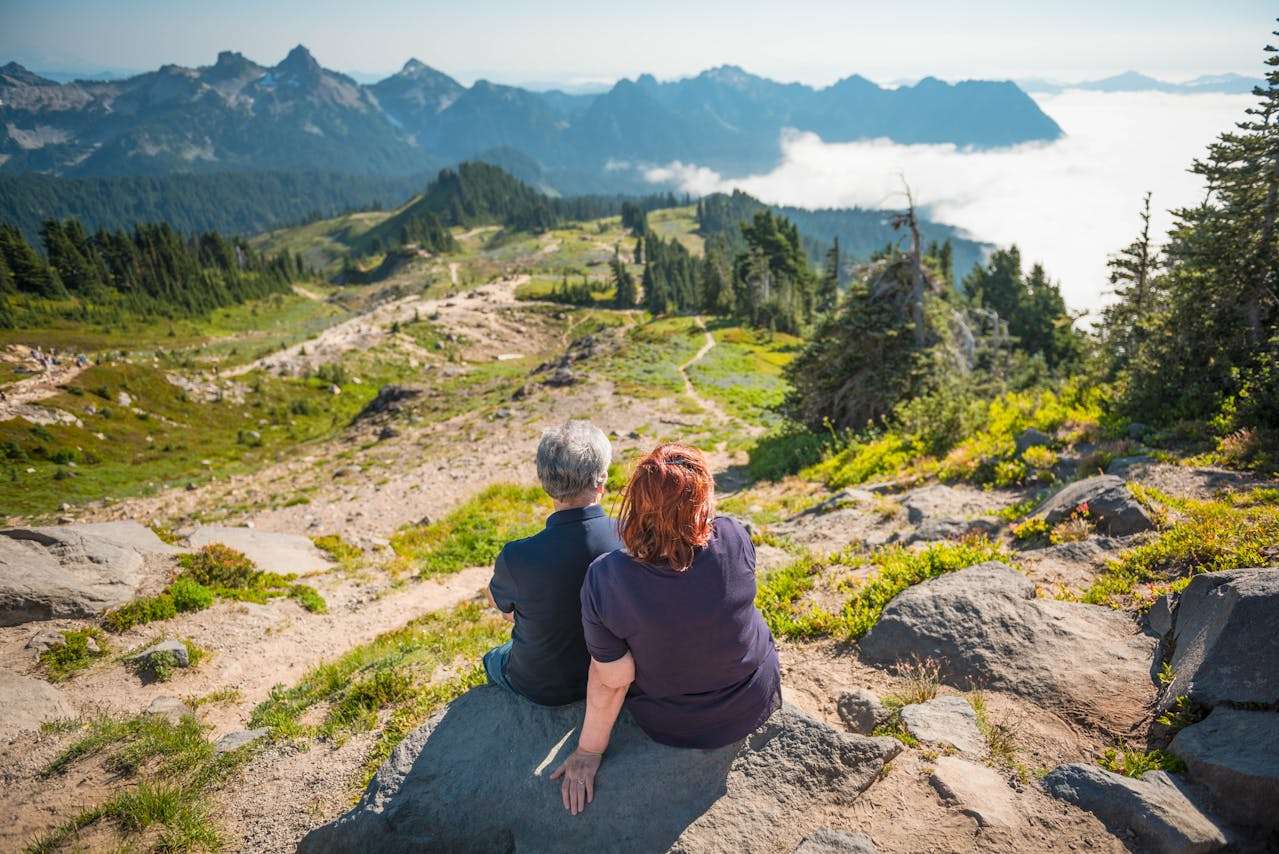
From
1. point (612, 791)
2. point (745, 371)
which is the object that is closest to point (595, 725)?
point (612, 791)

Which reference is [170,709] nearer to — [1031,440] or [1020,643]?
[1020,643]

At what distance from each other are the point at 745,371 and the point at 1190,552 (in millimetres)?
44145

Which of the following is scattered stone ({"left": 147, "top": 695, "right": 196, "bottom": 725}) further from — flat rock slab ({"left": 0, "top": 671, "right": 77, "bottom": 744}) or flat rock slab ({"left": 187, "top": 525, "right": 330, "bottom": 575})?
flat rock slab ({"left": 187, "top": 525, "right": 330, "bottom": 575})

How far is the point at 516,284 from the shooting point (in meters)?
123

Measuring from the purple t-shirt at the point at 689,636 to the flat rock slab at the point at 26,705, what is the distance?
324 inches

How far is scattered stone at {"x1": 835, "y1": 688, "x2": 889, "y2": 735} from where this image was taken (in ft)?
18.9

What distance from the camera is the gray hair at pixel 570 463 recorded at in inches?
201

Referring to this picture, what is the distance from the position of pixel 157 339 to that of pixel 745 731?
96513 millimetres

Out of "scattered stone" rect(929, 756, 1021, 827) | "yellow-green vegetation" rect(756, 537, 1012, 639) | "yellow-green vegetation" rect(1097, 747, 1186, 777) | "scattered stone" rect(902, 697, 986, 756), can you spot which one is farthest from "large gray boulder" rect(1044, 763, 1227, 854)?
"yellow-green vegetation" rect(756, 537, 1012, 639)

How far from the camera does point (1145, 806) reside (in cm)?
409

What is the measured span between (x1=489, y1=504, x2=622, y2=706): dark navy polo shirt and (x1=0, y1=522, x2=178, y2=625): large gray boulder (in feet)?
33.7

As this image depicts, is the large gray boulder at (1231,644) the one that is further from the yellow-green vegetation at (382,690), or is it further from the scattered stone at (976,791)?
the yellow-green vegetation at (382,690)

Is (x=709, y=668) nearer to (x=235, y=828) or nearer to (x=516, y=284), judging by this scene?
(x=235, y=828)

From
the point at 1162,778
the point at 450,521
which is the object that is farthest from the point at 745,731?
the point at 450,521
